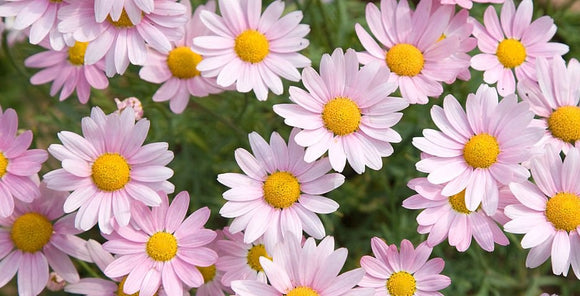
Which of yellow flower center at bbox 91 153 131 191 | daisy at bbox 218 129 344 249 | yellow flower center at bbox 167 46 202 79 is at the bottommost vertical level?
yellow flower center at bbox 91 153 131 191

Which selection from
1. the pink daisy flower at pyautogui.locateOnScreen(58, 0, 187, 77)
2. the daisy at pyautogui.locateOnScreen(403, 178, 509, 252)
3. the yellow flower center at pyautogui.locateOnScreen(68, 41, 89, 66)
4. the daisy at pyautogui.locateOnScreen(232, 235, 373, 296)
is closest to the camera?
the daisy at pyautogui.locateOnScreen(232, 235, 373, 296)

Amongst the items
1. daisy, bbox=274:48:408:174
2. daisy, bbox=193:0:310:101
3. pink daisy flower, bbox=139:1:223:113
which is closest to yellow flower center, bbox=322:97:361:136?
daisy, bbox=274:48:408:174

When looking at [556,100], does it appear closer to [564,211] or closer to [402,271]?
[564,211]

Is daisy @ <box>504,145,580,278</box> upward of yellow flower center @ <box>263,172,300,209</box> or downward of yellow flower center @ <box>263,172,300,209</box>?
upward

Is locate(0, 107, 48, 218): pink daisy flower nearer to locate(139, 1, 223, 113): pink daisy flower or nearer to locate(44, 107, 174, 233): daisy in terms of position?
locate(44, 107, 174, 233): daisy

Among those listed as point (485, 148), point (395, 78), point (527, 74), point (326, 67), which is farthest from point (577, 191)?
point (326, 67)

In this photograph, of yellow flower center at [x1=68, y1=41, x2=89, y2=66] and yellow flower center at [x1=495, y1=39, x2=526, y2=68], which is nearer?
yellow flower center at [x1=495, y1=39, x2=526, y2=68]
